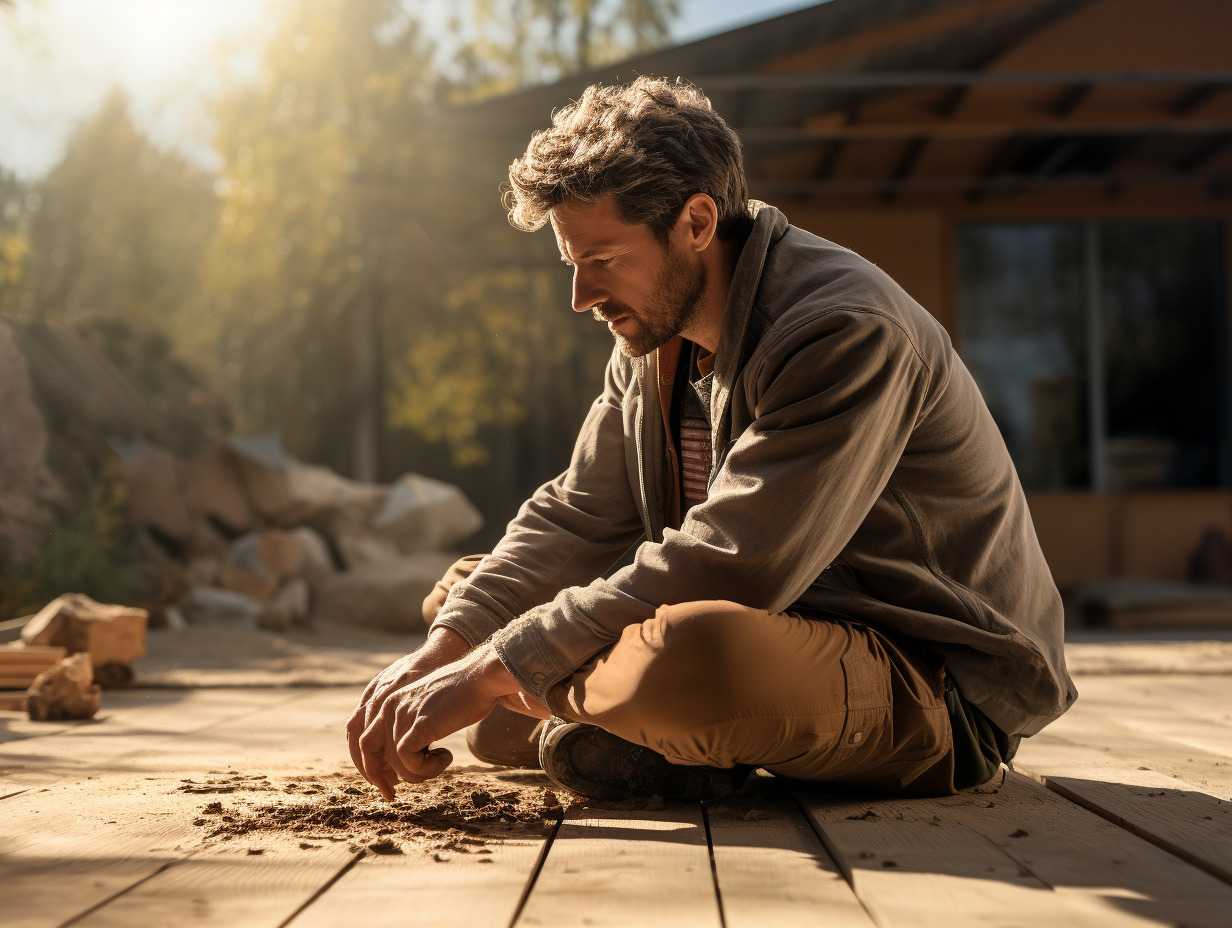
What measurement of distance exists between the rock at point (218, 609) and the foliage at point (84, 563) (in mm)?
311

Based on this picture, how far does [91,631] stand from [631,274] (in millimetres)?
2406

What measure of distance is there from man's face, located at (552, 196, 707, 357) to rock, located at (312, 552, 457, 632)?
4.46 meters

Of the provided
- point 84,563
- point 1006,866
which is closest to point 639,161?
point 1006,866

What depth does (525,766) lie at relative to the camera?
230cm

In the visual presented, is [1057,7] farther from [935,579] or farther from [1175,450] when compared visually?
[935,579]

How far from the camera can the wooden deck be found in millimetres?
1290

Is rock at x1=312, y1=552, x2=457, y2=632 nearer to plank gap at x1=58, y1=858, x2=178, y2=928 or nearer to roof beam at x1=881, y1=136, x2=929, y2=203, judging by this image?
roof beam at x1=881, y1=136, x2=929, y2=203

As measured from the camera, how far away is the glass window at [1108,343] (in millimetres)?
7867

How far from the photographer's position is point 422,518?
859cm

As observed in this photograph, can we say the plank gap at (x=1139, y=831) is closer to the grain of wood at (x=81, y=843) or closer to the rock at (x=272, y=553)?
the grain of wood at (x=81, y=843)

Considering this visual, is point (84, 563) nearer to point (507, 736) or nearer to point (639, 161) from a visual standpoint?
point (507, 736)

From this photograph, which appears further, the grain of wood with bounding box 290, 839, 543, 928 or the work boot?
the work boot

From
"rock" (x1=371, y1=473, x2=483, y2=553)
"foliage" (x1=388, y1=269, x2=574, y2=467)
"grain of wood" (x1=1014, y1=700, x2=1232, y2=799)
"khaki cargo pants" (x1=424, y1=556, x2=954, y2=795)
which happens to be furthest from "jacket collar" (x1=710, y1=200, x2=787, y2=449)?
"foliage" (x1=388, y1=269, x2=574, y2=467)

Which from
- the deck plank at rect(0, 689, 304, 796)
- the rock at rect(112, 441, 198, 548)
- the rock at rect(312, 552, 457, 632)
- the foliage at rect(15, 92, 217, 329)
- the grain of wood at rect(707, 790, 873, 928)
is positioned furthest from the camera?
the foliage at rect(15, 92, 217, 329)
